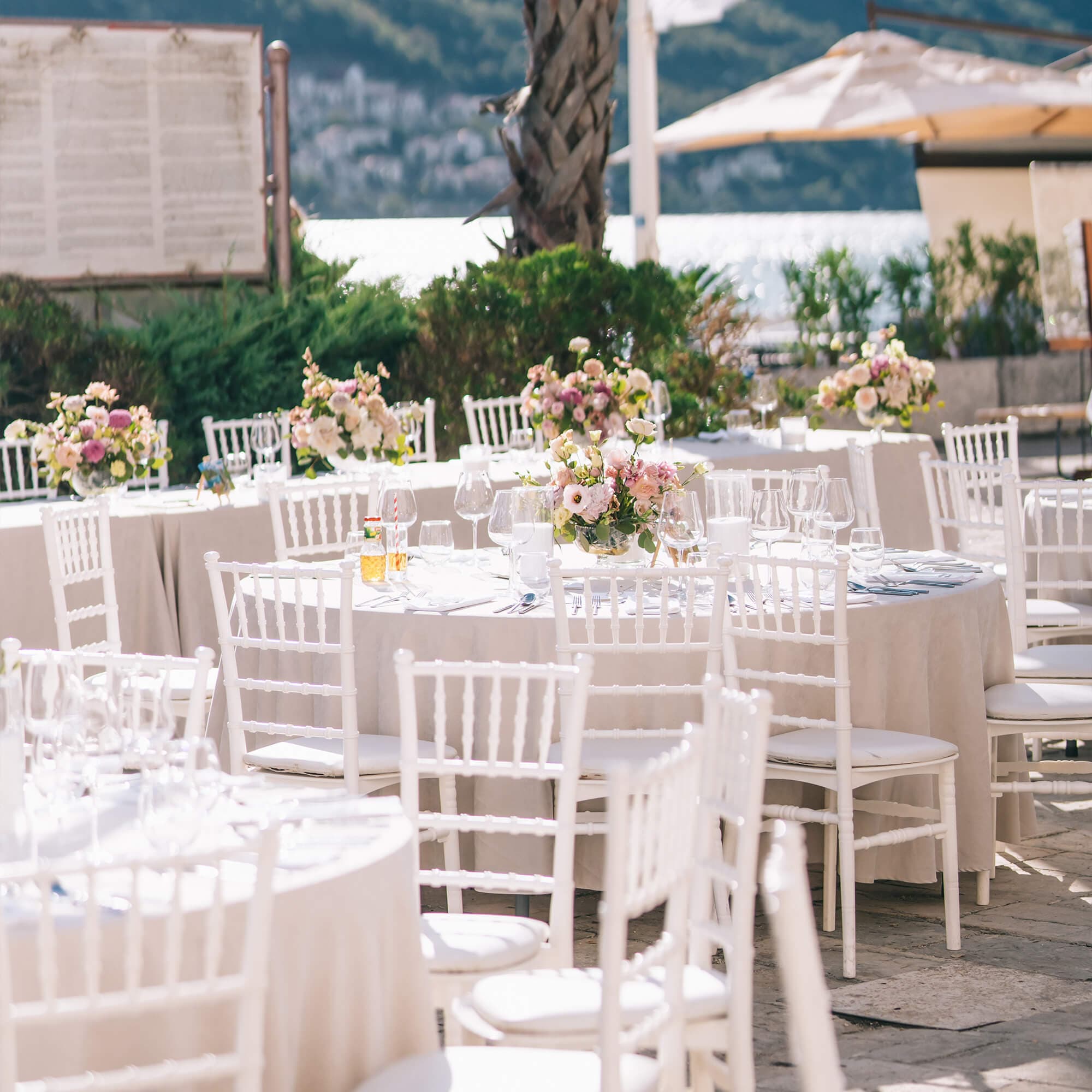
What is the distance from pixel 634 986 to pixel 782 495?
2287mm

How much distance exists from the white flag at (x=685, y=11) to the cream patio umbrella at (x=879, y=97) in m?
1.17

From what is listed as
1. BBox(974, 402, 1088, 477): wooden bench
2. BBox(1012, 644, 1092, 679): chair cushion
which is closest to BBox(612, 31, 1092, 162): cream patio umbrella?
BBox(974, 402, 1088, 477): wooden bench

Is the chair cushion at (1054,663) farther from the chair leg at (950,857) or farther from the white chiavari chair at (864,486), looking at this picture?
the chair leg at (950,857)

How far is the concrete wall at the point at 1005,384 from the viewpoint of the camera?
14.5 m

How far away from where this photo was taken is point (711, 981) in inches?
113

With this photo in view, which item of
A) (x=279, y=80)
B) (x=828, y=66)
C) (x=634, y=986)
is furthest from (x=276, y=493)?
(x=828, y=66)

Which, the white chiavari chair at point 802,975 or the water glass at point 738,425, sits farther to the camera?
the water glass at point 738,425

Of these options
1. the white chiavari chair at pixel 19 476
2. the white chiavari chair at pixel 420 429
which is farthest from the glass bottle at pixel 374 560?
the white chiavari chair at pixel 19 476

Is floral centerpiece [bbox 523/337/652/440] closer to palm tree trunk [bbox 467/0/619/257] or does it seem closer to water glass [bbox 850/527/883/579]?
water glass [bbox 850/527/883/579]

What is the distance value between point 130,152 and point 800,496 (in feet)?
19.3

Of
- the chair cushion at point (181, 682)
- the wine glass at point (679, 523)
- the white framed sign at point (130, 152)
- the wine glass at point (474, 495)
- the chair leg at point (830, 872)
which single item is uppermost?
the white framed sign at point (130, 152)

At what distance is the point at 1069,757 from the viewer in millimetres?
6336

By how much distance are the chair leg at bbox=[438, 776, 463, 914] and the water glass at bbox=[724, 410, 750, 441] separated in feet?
15.1

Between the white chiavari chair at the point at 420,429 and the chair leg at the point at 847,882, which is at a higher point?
the white chiavari chair at the point at 420,429
